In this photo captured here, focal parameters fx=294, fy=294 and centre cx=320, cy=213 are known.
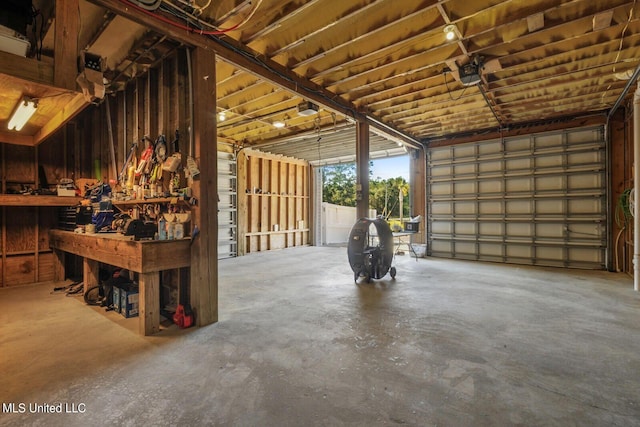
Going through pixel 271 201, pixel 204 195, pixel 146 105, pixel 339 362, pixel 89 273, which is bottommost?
pixel 339 362

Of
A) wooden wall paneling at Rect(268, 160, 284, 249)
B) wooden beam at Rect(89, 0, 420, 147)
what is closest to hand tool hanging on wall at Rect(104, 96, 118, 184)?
wooden beam at Rect(89, 0, 420, 147)

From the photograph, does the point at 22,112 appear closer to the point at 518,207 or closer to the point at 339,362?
the point at 339,362

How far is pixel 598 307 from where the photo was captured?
3.74 metres

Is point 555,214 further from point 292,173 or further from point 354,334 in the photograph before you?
point 292,173

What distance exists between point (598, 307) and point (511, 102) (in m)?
3.99

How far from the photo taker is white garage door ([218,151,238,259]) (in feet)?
27.2

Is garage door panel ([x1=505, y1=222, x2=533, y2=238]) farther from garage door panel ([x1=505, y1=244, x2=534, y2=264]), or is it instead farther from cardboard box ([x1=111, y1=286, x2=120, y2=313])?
cardboard box ([x1=111, y1=286, x2=120, y2=313])

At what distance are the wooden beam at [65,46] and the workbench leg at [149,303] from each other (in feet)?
5.79

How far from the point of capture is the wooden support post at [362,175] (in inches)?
233

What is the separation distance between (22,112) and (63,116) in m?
0.37

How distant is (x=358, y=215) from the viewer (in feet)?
19.6

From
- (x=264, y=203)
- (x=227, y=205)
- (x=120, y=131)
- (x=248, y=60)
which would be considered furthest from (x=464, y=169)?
(x=120, y=131)

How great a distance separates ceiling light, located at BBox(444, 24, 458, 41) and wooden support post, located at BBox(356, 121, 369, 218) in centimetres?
264

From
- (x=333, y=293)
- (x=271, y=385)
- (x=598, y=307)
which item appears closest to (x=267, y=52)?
(x=333, y=293)
